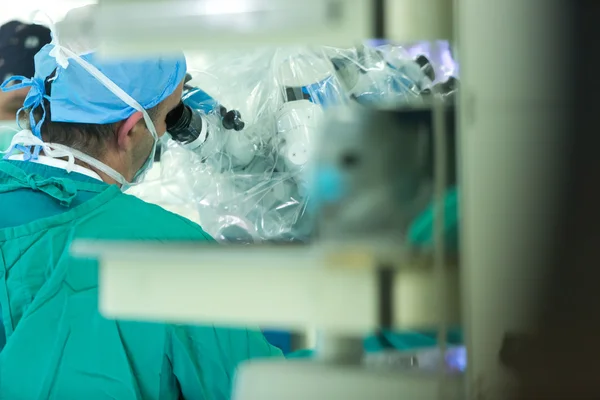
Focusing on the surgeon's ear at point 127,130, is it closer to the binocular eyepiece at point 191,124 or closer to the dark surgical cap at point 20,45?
the binocular eyepiece at point 191,124

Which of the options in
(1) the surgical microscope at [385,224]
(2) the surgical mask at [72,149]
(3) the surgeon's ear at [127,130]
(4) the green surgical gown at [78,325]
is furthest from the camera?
(3) the surgeon's ear at [127,130]

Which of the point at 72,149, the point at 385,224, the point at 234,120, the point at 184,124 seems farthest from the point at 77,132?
the point at 385,224

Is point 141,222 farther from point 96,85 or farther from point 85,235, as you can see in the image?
point 96,85

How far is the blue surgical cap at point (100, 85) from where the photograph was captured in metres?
1.05

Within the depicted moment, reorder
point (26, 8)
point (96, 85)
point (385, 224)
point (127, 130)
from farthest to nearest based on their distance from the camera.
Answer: point (26, 8), point (127, 130), point (96, 85), point (385, 224)

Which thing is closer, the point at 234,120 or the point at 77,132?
the point at 77,132

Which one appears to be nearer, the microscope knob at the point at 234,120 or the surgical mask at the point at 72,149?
the surgical mask at the point at 72,149

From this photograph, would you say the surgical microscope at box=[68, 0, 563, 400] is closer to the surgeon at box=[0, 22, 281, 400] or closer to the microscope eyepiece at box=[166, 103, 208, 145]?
the surgeon at box=[0, 22, 281, 400]

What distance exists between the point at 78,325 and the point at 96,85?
1.59 feet

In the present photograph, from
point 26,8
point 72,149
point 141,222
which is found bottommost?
point 141,222

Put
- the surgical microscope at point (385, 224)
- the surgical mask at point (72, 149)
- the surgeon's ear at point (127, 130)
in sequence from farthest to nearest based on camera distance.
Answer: the surgeon's ear at point (127, 130) < the surgical mask at point (72, 149) < the surgical microscope at point (385, 224)

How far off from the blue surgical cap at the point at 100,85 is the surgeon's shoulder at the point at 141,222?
188 millimetres

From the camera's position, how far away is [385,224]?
387 mm

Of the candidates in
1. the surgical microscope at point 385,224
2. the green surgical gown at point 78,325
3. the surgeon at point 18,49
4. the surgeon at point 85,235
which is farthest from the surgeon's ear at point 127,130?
the surgical microscope at point 385,224
